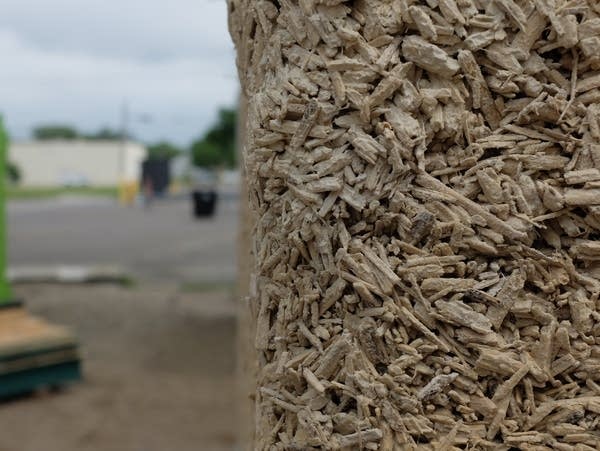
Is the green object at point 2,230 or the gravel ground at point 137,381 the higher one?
the green object at point 2,230

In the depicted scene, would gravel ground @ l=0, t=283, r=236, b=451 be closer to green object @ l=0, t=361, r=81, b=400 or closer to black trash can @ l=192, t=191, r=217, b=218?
green object @ l=0, t=361, r=81, b=400

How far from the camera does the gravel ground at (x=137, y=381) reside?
587 centimetres

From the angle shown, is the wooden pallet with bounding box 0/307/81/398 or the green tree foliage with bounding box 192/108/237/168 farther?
the green tree foliage with bounding box 192/108/237/168

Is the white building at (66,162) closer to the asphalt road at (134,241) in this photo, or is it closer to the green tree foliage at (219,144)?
the green tree foliage at (219,144)

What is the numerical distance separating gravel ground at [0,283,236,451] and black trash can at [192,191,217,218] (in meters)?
13.1

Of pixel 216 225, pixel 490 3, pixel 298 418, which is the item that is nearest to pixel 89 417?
pixel 298 418

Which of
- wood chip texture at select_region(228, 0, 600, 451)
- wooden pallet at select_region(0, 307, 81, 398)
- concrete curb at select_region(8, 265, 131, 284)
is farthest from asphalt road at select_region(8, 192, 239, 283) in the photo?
wood chip texture at select_region(228, 0, 600, 451)

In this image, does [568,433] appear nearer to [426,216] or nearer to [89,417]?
[426,216]

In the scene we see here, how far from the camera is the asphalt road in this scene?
1433cm

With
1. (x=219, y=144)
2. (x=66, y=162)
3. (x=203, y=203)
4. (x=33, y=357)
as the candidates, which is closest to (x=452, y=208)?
(x=33, y=357)

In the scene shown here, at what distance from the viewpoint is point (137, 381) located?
7234mm

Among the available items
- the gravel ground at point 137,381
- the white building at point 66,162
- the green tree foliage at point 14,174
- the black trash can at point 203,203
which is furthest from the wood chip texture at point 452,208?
the white building at point 66,162

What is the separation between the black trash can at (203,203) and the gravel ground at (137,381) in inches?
516

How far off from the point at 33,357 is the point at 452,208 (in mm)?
5988
